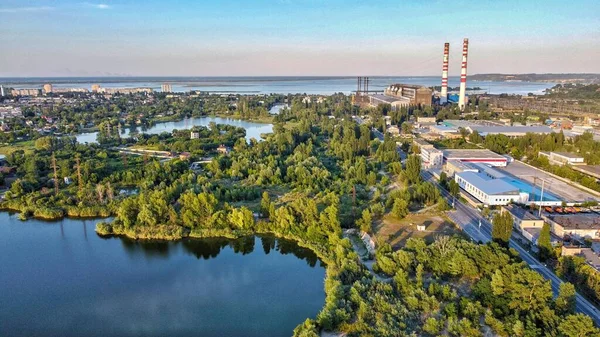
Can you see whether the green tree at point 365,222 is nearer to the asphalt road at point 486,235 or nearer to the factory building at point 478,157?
the asphalt road at point 486,235

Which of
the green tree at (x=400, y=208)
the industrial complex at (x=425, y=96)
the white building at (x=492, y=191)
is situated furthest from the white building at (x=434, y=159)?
the industrial complex at (x=425, y=96)

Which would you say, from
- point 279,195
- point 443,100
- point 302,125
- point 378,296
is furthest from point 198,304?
point 443,100

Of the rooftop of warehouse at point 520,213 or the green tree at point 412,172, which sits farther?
the green tree at point 412,172

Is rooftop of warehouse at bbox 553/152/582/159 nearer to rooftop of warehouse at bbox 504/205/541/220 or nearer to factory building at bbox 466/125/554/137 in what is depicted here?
factory building at bbox 466/125/554/137

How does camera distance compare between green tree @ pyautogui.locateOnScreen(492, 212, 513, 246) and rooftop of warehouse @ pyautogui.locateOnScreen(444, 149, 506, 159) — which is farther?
rooftop of warehouse @ pyautogui.locateOnScreen(444, 149, 506, 159)

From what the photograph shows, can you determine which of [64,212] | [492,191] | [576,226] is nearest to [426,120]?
[492,191]

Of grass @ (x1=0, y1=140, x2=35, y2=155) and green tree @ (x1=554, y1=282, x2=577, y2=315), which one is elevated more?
grass @ (x1=0, y1=140, x2=35, y2=155)

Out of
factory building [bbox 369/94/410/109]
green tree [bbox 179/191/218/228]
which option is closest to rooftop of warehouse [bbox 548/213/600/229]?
green tree [bbox 179/191/218/228]
